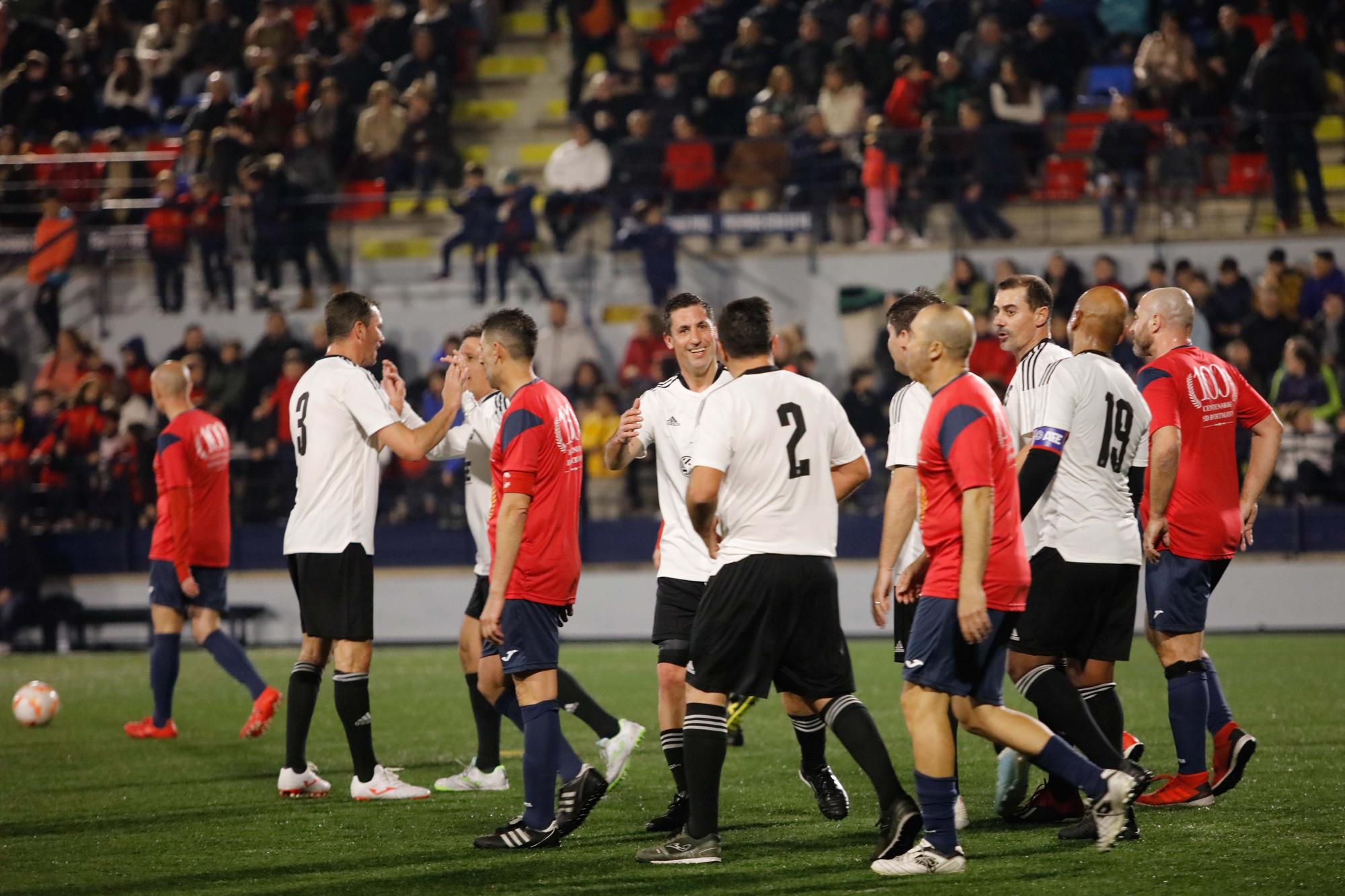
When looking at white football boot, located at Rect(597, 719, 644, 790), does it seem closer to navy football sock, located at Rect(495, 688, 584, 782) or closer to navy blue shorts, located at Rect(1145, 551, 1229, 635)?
navy football sock, located at Rect(495, 688, 584, 782)

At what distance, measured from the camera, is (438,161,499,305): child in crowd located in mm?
19250

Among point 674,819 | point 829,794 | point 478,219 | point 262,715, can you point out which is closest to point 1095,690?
point 829,794

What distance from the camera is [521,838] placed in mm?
6215

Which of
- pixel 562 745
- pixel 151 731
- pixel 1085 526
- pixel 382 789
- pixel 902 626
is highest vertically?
pixel 1085 526

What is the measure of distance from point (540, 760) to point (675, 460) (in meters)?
1.61

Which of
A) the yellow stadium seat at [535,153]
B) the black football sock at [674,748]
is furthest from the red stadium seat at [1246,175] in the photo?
the black football sock at [674,748]

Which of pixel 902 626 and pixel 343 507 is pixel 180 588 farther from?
pixel 902 626

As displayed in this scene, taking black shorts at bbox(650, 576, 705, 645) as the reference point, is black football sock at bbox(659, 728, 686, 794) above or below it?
below

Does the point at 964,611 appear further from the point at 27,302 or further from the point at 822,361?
the point at 27,302

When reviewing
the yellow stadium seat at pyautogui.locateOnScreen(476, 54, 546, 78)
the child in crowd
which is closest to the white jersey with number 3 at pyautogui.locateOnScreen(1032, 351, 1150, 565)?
the child in crowd

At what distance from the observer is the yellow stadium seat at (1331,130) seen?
17.7 metres

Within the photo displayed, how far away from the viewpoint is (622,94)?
20531mm

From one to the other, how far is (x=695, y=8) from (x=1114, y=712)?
17.9 metres

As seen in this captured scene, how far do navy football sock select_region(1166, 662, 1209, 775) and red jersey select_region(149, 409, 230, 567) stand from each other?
6.15 meters
